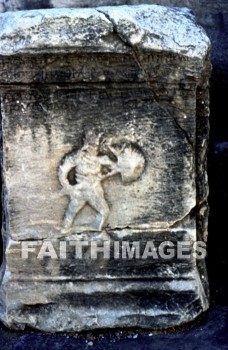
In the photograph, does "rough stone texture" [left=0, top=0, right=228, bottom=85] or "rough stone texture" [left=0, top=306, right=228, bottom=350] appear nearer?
"rough stone texture" [left=0, top=306, right=228, bottom=350]

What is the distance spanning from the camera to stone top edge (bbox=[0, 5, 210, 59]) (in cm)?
294

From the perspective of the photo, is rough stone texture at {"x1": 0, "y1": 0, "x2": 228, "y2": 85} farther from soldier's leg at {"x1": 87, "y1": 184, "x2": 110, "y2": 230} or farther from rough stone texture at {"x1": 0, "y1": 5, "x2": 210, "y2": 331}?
soldier's leg at {"x1": 87, "y1": 184, "x2": 110, "y2": 230}

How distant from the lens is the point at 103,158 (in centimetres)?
312

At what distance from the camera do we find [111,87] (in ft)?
9.95

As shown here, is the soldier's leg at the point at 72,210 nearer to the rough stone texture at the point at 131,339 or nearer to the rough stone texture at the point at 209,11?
the rough stone texture at the point at 131,339

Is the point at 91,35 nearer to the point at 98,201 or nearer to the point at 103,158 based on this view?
the point at 103,158

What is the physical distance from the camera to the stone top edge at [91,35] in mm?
2936

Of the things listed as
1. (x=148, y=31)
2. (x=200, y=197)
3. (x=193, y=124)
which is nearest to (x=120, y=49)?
(x=148, y=31)

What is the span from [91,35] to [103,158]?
45 cm

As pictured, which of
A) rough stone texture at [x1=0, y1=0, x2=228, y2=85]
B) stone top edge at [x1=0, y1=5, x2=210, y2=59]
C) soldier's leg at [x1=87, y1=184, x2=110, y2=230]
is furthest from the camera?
rough stone texture at [x1=0, y1=0, x2=228, y2=85]

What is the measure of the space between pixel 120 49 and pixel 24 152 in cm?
52

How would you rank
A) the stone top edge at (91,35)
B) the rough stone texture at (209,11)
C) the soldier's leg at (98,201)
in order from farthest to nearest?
1. the rough stone texture at (209,11)
2. the soldier's leg at (98,201)
3. the stone top edge at (91,35)

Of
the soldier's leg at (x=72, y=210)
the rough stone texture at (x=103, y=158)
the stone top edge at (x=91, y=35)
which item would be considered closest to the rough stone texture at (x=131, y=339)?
the rough stone texture at (x=103, y=158)

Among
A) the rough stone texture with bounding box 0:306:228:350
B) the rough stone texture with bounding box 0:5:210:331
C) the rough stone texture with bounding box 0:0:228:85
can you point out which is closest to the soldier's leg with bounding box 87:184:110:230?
the rough stone texture with bounding box 0:5:210:331
